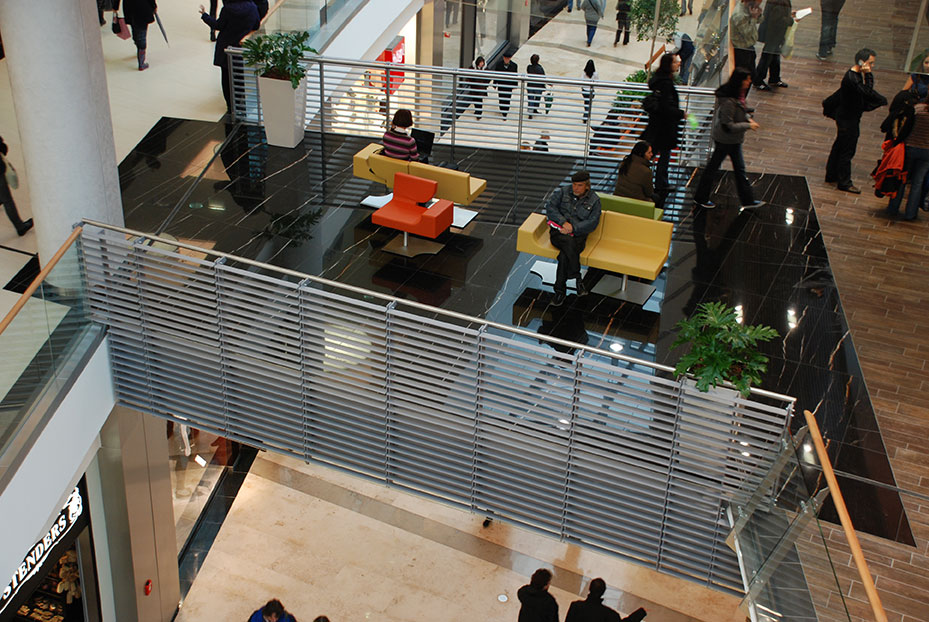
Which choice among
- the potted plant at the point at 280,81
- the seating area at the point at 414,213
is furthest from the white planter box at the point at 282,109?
the seating area at the point at 414,213

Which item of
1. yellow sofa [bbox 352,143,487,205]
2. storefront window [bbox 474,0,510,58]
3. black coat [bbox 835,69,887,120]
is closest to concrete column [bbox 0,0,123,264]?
yellow sofa [bbox 352,143,487,205]

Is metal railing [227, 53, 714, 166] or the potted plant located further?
the potted plant

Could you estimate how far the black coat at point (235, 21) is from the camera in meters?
13.2

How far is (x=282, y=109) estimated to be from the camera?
1230 cm

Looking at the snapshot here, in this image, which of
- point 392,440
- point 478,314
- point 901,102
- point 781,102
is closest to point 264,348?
point 392,440

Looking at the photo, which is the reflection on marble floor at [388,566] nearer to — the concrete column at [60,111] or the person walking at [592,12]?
the concrete column at [60,111]

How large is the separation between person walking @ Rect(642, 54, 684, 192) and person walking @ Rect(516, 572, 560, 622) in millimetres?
5291

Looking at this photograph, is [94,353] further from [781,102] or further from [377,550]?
[781,102]

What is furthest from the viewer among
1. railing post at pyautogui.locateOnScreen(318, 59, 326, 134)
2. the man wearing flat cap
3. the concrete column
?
railing post at pyautogui.locateOnScreen(318, 59, 326, 134)

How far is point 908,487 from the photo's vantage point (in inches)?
303

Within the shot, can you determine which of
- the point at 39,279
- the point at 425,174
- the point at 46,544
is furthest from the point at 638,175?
the point at 46,544

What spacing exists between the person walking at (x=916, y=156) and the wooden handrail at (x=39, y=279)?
358 inches

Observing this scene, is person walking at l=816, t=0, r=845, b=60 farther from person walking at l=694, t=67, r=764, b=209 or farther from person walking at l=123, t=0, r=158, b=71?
person walking at l=123, t=0, r=158, b=71

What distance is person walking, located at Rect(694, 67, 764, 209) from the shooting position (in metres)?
10.3
